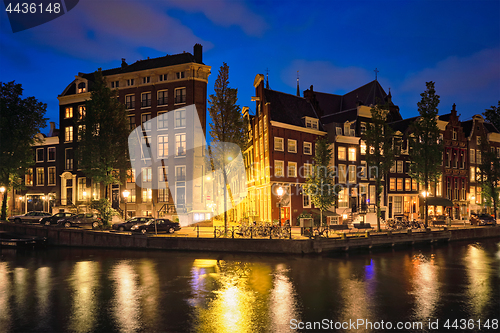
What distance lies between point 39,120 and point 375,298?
46491mm

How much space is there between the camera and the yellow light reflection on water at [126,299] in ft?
44.5

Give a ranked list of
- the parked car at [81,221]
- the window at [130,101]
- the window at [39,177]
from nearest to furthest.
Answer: the parked car at [81,221] → the window at [130,101] → the window at [39,177]

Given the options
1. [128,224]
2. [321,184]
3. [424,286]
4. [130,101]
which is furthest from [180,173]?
[424,286]

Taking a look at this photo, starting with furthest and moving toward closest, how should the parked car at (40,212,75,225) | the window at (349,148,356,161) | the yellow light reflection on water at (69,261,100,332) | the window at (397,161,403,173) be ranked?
the window at (397,161,403,173)
the window at (349,148,356,161)
the parked car at (40,212,75,225)
the yellow light reflection on water at (69,261,100,332)

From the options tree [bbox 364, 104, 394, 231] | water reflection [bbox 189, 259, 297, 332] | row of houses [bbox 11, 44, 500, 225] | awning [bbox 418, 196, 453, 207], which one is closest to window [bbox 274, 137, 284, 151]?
row of houses [bbox 11, 44, 500, 225]

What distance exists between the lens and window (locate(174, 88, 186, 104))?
5138 centimetres

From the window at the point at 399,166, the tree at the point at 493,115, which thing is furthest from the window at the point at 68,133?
the tree at the point at 493,115

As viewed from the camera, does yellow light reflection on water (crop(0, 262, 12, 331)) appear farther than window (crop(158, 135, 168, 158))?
No

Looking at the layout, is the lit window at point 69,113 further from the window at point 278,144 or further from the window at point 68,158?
the window at point 278,144

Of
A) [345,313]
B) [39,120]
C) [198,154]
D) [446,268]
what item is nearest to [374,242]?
[446,268]

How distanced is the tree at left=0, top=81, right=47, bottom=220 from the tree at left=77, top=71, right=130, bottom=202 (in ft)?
31.3

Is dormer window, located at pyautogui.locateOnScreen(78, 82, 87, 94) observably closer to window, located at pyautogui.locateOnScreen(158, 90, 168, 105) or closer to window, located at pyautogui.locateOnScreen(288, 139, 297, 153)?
window, located at pyautogui.locateOnScreen(158, 90, 168, 105)

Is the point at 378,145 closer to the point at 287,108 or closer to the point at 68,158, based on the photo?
the point at 287,108

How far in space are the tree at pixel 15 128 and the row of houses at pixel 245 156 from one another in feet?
18.1
